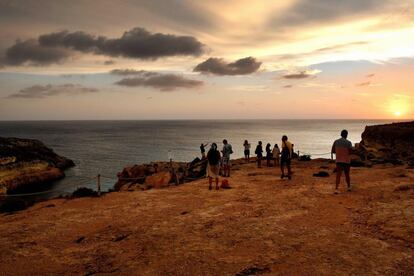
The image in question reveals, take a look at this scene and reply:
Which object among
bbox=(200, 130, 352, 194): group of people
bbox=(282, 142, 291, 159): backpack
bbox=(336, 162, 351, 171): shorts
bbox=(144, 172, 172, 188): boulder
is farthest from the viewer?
bbox=(144, 172, 172, 188): boulder

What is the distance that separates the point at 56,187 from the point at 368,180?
54360 millimetres

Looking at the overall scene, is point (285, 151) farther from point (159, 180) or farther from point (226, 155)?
point (159, 180)

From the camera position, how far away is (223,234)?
9.53m

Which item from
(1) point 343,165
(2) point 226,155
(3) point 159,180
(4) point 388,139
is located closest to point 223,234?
(1) point 343,165

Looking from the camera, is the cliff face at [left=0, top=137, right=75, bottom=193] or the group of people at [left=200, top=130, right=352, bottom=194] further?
the cliff face at [left=0, top=137, right=75, bottom=193]

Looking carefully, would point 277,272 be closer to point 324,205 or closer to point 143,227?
point 143,227

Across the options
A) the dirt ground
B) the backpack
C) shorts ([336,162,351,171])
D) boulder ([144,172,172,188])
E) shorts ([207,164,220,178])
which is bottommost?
boulder ([144,172,172,188])

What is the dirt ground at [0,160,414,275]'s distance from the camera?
24.6ft

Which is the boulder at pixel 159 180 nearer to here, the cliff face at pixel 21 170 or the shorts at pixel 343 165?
the shorts at pixel 343 165

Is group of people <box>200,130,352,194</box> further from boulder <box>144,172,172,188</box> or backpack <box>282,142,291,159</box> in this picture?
boulder <box>144,172,172,188</box>

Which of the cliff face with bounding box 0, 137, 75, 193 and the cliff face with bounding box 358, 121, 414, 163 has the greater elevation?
the cliff face with bounding box 358, 121, 414, 163

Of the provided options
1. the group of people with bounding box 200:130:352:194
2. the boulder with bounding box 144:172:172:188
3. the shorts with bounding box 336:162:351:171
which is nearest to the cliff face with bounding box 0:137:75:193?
the boulder with bounding box 144:172:172:188

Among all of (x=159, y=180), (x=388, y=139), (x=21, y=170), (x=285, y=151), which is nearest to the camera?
(x=285, y=151)

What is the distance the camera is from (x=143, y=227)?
1067 cm
